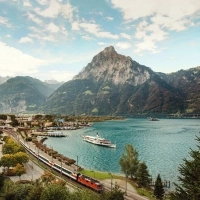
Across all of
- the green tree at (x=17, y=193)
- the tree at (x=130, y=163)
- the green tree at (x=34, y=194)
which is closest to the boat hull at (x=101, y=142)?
the tree at (x=130, y=163)

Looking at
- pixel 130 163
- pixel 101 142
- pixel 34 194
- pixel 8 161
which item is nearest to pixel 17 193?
pixel 34 194

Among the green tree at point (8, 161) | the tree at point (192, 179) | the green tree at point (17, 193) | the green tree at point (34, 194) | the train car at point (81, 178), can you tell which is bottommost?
the train car at point (81, 178)

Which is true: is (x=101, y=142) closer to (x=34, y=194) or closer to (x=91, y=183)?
(x=91, y=183)

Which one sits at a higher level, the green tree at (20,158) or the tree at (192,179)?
the tree at (192,179)

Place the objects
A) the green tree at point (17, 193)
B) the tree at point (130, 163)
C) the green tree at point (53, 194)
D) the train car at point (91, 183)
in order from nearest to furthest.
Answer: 1. the green tree at point (53, 194)
2. the green tree at point (17, 193)
3. the train car at point (91, 183)
4. the tree at point (130, 163)

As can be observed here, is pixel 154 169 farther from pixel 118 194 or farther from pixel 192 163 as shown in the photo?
pixel 192 163

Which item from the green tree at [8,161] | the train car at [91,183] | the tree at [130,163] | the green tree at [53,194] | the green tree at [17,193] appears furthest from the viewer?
the green tree at [8,161]

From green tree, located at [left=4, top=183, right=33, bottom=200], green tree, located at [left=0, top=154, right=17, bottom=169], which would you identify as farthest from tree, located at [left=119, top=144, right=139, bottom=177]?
green tree, located at [left=4, top=183, right=33, bottom=200]

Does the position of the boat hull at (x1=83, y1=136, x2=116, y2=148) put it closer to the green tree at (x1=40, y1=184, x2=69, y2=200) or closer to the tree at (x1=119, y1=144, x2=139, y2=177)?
the tree at (x1=119, y1=144, x2=139, y2=177)

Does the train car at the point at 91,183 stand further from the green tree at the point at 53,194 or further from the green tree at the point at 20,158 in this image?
the green tree at the point at 53,194

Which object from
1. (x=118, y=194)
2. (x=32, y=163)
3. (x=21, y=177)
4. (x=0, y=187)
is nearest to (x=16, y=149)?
(x=32, y=163)

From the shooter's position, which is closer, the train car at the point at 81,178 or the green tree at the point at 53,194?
the green tree at the point at 53,194
